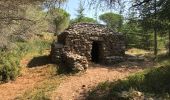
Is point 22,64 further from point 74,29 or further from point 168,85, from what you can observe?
point 168,85

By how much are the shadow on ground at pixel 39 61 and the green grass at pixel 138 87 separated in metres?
5.82

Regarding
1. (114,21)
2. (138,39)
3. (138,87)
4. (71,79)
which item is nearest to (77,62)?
(71,79)

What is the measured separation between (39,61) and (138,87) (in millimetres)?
8536

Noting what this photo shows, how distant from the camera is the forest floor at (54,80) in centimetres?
1747

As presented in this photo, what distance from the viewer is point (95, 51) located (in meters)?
24.6

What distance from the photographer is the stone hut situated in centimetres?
2202

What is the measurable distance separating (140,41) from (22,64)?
66.5 ft

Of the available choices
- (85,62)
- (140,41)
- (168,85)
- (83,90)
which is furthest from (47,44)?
(168,85)

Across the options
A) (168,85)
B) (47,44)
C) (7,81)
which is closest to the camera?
(168,85)

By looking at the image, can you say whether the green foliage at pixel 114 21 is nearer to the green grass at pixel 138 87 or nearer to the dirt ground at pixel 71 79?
the dirt ground at pixel 71 79

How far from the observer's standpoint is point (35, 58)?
23641mm

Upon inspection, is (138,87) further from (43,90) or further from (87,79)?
(43,90)

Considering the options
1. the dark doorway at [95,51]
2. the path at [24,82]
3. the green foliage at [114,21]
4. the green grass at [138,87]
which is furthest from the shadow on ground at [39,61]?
the green grass at [138,87]

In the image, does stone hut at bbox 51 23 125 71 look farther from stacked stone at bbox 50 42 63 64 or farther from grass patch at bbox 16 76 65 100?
grass patch at bbox 16 76 65 100
